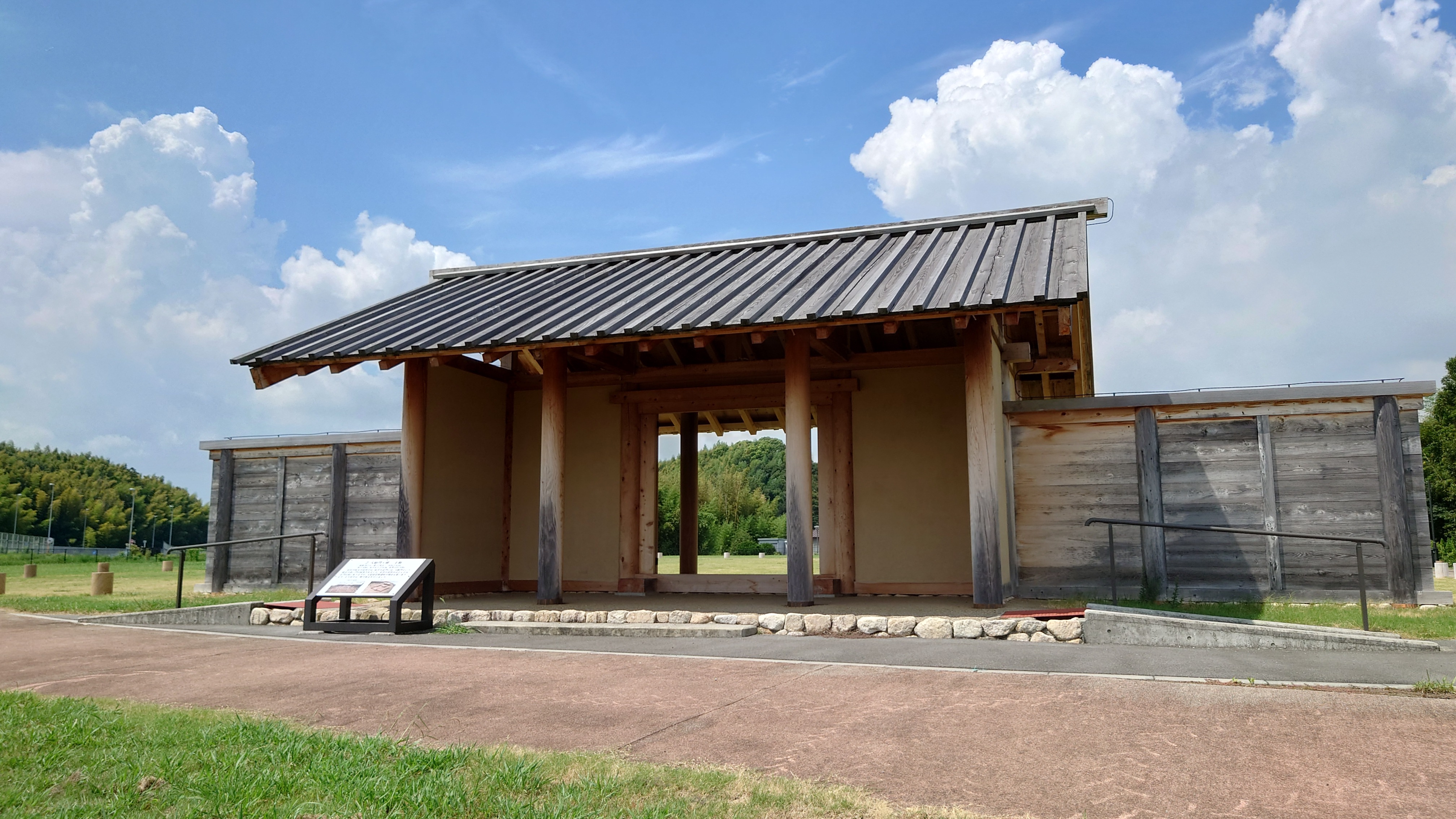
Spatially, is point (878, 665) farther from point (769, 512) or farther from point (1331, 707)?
point (769, 512)

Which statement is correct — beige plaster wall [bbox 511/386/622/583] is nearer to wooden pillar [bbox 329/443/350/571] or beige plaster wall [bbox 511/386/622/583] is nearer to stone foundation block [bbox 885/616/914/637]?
wooden pillar [bbox 329/443/350/571]

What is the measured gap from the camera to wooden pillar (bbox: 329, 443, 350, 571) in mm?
15125

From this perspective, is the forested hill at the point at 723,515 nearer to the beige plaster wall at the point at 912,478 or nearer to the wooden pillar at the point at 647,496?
the wooden pillar at the point at 647,496

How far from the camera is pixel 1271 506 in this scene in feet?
36.7

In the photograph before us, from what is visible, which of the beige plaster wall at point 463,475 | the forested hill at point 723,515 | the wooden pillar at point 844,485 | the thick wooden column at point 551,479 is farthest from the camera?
the forested hill at point 723,515

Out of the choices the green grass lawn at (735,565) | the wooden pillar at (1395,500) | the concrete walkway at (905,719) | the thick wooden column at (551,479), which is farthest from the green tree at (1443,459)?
the concrete walkway at (905,719)

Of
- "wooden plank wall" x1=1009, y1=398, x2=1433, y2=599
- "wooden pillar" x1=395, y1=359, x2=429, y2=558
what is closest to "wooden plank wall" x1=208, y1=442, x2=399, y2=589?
"wooden pillar" x1=395, y1=359, x2=429, y2=558

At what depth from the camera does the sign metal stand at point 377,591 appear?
31.3ft

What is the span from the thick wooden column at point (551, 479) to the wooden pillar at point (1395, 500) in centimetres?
898

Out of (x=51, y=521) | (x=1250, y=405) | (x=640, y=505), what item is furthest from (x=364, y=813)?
(x=51, y=521)

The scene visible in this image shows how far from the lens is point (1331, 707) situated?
497 cm

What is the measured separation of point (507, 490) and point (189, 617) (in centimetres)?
436

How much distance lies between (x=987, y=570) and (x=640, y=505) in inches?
208

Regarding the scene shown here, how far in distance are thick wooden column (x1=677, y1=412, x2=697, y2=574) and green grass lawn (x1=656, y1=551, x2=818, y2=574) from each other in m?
3.22
